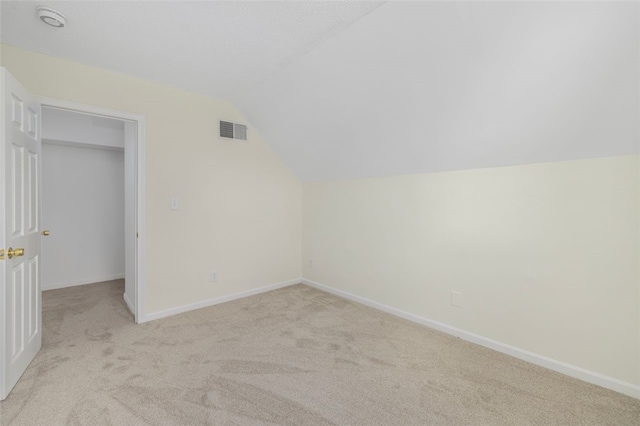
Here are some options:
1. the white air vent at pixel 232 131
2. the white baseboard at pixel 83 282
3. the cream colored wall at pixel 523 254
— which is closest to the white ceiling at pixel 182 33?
the white air vent at pixel 232 131

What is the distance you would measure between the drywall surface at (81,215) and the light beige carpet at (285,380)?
1655mm

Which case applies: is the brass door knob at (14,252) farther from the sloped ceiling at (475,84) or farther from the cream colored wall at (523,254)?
the cream colored wall at (523,254)

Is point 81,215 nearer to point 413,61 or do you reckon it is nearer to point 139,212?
point 139,212

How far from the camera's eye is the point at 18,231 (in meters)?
1.98

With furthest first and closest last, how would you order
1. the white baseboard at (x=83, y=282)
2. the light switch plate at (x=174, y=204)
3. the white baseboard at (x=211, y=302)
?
1. the white baseboard at (x=83, y=282)
2. the light switch plate at (x=174, y=204)
3. the white baseboard at (x=211, y=302)

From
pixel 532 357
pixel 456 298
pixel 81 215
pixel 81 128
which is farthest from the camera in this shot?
pixel 81 215

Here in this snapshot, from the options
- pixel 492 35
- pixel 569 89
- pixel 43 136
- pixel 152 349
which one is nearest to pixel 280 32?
pixel 492 35

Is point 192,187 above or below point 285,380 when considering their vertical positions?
above

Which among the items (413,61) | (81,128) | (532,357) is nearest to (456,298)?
(532,357)

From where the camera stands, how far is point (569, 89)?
1.68m

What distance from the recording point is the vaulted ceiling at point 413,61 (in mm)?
1548

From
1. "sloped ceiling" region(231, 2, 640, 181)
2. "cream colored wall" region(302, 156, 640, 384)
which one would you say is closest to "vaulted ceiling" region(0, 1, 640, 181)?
"sloped ceiling" region(231, 2, 640, 181)

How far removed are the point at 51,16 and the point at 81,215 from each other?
130 inches

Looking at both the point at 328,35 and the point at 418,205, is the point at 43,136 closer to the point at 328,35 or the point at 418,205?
the point at 328,35
